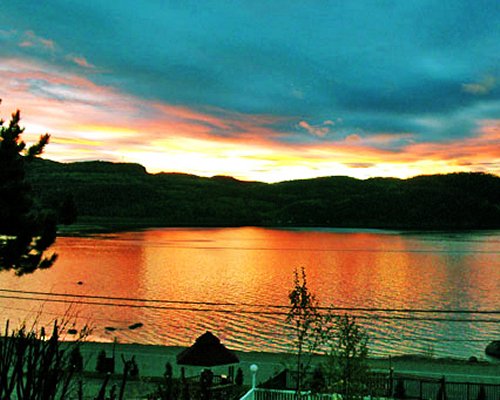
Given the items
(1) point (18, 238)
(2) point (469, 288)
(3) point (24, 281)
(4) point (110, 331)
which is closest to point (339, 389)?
(1) point (18, 238)

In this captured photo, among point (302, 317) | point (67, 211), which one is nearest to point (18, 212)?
point (67, 211)

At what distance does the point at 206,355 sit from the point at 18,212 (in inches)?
352

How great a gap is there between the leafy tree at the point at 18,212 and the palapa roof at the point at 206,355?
21.8 ft

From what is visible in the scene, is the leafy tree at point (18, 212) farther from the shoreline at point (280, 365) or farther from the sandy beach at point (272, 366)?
the shoreline at point (280, 365)

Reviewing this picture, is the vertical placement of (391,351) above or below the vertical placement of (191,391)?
below

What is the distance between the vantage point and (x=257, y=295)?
65750 millimetres

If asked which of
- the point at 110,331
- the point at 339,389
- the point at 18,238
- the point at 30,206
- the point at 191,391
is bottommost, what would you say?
the point at 110,331

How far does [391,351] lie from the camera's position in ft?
131

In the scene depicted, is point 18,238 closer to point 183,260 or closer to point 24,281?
point 24,281

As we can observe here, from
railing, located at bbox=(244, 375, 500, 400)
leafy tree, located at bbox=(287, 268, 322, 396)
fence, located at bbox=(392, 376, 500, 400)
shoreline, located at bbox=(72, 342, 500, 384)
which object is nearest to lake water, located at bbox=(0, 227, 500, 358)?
shoreline, located at bbox=(72, 342, 500, 384)

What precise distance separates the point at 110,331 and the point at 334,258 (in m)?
77.6

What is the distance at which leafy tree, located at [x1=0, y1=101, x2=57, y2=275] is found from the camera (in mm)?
18344

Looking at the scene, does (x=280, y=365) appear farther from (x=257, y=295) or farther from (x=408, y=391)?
(x=257, y=295)

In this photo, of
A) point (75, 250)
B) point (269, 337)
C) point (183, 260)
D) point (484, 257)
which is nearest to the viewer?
point (269, 337)
